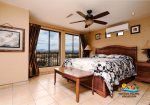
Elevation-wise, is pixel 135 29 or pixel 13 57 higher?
pixel 135 29

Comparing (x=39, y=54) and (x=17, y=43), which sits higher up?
(x=17, y=43)

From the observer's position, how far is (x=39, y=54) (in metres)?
5.37

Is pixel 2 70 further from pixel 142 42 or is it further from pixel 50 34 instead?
pixel 142 42

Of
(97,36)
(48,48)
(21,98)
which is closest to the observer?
(21,98)

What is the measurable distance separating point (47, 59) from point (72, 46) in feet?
6.25

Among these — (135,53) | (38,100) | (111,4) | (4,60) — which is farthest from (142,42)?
(4,60)

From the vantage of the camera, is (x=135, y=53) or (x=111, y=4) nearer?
(x=111, y=4)

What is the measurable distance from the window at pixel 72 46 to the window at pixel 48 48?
66cm

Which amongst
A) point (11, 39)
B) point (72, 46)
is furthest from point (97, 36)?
point (11, 39)

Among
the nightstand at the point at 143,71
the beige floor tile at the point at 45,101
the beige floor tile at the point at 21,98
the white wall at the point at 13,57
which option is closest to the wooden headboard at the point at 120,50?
the nightstand at the point at 143,71

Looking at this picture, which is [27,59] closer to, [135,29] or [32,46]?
[32,46]

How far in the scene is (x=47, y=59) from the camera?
5574 mm

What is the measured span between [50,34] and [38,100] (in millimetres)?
3900

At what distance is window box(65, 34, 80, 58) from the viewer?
244 inches
